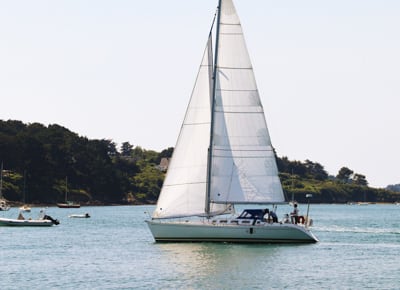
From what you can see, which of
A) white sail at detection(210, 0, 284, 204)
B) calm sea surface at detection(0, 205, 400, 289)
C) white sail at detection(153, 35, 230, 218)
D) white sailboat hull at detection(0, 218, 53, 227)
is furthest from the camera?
white sailboat hull at detection(0, 218, 53, 227)

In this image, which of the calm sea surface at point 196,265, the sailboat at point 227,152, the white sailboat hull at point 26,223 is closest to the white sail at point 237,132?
the sailboat at point 227,152

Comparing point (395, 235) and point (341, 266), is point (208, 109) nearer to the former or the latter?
point (341, 266)

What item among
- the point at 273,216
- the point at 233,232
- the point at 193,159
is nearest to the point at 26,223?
the point at 193,159

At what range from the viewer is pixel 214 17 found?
238ft

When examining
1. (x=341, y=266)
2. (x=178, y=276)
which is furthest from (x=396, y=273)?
(x=178, y=276)

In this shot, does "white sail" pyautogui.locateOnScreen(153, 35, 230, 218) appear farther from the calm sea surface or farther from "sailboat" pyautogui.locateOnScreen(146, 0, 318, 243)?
the calm sea surface

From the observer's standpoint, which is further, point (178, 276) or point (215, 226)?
point (215, 226)

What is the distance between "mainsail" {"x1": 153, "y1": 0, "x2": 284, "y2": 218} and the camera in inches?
2840

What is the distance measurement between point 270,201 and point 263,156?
3.49 metres

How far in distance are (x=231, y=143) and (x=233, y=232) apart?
23.2 ft

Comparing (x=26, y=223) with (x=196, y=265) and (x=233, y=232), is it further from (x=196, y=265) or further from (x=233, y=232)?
(x=196, y=265)

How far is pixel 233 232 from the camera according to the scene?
70.1m

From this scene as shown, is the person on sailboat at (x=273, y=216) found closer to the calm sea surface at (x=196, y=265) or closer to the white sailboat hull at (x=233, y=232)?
the white sailboat hull at (x=233, y=232)

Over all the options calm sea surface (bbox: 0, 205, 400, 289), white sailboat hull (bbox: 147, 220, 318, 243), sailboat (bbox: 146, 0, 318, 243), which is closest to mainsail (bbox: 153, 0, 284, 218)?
sailboat (bbox: 146, 0, 318, 243)
